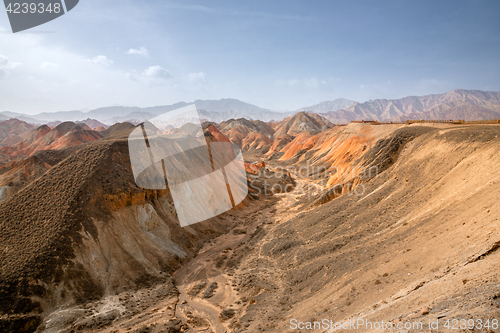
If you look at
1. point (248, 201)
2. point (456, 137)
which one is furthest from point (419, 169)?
point (248, 201)

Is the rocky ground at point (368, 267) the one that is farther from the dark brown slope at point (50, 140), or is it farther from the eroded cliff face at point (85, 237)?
the dark brown slope at point (50, 140)

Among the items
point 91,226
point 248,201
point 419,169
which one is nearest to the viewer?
point 91,226

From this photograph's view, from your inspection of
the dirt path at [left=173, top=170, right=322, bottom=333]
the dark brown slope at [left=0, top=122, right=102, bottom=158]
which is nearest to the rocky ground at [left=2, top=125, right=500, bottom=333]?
the dirt path at [left=173, top=170, right=322, bottom=333]

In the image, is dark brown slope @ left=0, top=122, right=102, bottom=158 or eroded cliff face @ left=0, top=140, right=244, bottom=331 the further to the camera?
dark brown slope @ left=0, top=122, right=102, bottom=158

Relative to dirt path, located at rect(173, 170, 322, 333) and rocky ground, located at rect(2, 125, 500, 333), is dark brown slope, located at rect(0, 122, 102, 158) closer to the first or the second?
dirt path, located at rect(173, 170, 322, 333)

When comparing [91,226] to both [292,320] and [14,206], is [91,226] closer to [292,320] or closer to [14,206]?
[14,206]

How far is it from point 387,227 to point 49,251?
24.8 metres

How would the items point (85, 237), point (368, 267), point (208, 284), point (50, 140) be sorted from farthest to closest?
1. point (50, 140)
2. point (208, 284)
3. point (85, 237)
4. point (368, 267)

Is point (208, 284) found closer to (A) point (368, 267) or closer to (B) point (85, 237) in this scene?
(B) point (85, 237)

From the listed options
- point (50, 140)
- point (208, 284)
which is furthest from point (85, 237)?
A: point (50, 140)

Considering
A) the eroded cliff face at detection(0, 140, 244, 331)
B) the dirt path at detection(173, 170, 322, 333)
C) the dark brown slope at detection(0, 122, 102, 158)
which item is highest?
the dark brown slope at detection(0, 122, 102, 158)

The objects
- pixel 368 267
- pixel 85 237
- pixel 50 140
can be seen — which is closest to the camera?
pixel 368 267

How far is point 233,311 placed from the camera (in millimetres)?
17750

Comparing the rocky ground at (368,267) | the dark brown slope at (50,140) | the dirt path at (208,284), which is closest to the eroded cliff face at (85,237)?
the rocky ground at (368,267)
